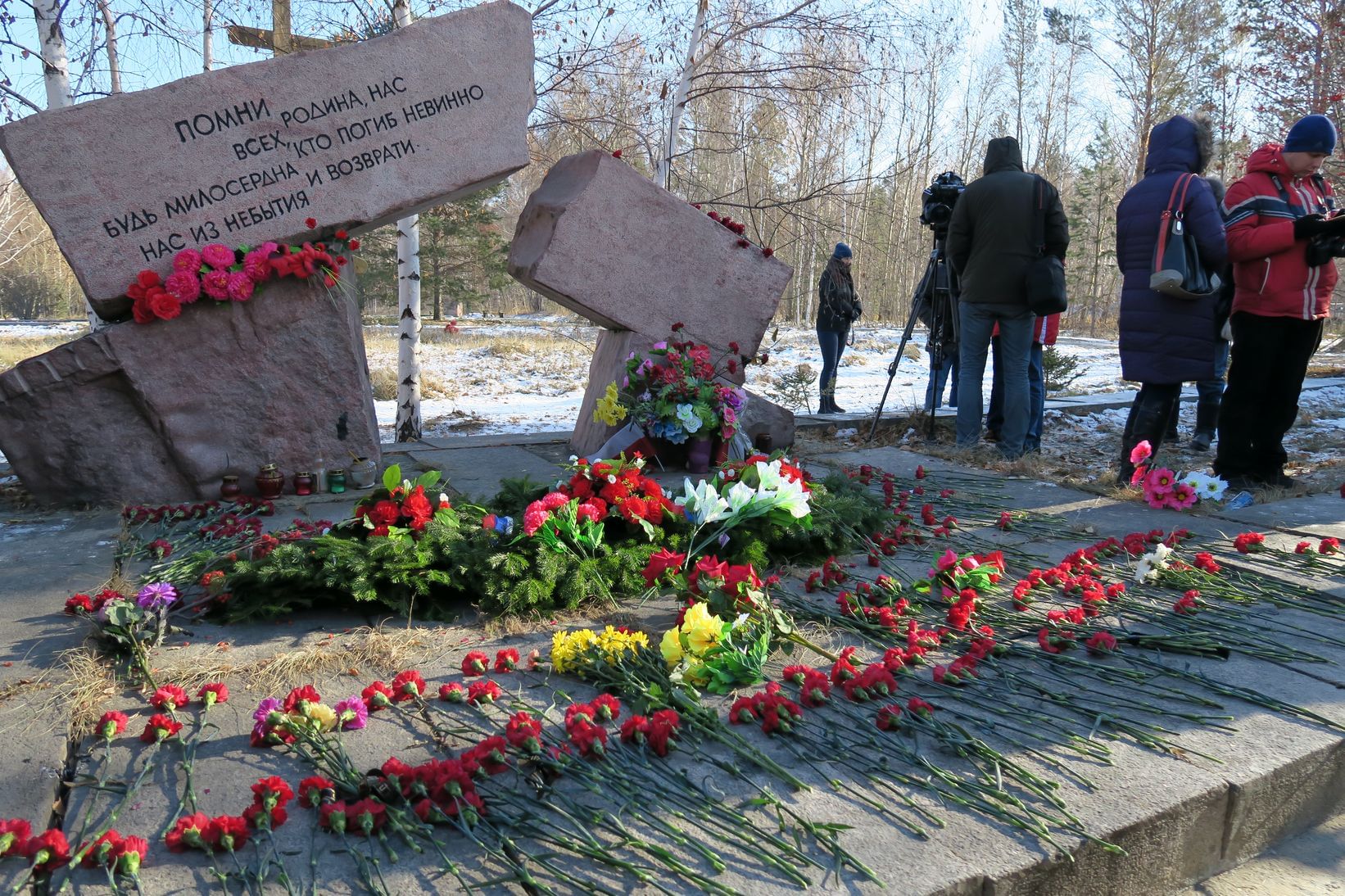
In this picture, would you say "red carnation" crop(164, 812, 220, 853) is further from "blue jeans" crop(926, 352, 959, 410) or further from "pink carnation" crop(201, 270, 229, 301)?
"blue jeans" crop(926, 352, 959, 410)

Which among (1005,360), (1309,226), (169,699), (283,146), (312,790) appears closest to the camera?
(312,790)

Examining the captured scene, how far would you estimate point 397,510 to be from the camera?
9.59 feet

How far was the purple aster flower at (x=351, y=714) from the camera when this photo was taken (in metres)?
1.91

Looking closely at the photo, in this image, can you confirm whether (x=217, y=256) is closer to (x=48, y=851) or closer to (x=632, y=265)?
(x=632, y=265)

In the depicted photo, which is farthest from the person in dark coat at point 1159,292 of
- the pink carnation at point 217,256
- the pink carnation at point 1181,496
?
the pink carnation at point 217,256

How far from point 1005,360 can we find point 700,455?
2005 millimetres

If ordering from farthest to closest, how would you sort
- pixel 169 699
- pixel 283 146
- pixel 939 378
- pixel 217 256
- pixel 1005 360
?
pixel 939 378
pixel 1005 360
pixel 283 146
pixel 217 256
pixel 169 699

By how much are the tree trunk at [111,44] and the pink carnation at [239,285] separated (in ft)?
12.3

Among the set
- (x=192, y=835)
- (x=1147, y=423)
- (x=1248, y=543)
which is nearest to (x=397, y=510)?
(x=192, y=835)

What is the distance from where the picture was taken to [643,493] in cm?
315

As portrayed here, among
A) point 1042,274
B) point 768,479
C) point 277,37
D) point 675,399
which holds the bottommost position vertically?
point 768,479

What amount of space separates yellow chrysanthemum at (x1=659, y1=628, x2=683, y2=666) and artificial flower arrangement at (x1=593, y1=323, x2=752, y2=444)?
2.29 m

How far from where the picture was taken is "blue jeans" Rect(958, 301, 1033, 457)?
523 centimetres

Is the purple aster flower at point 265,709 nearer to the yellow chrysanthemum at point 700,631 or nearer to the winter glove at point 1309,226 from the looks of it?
the yellow chrysanthemum at point 700,631
